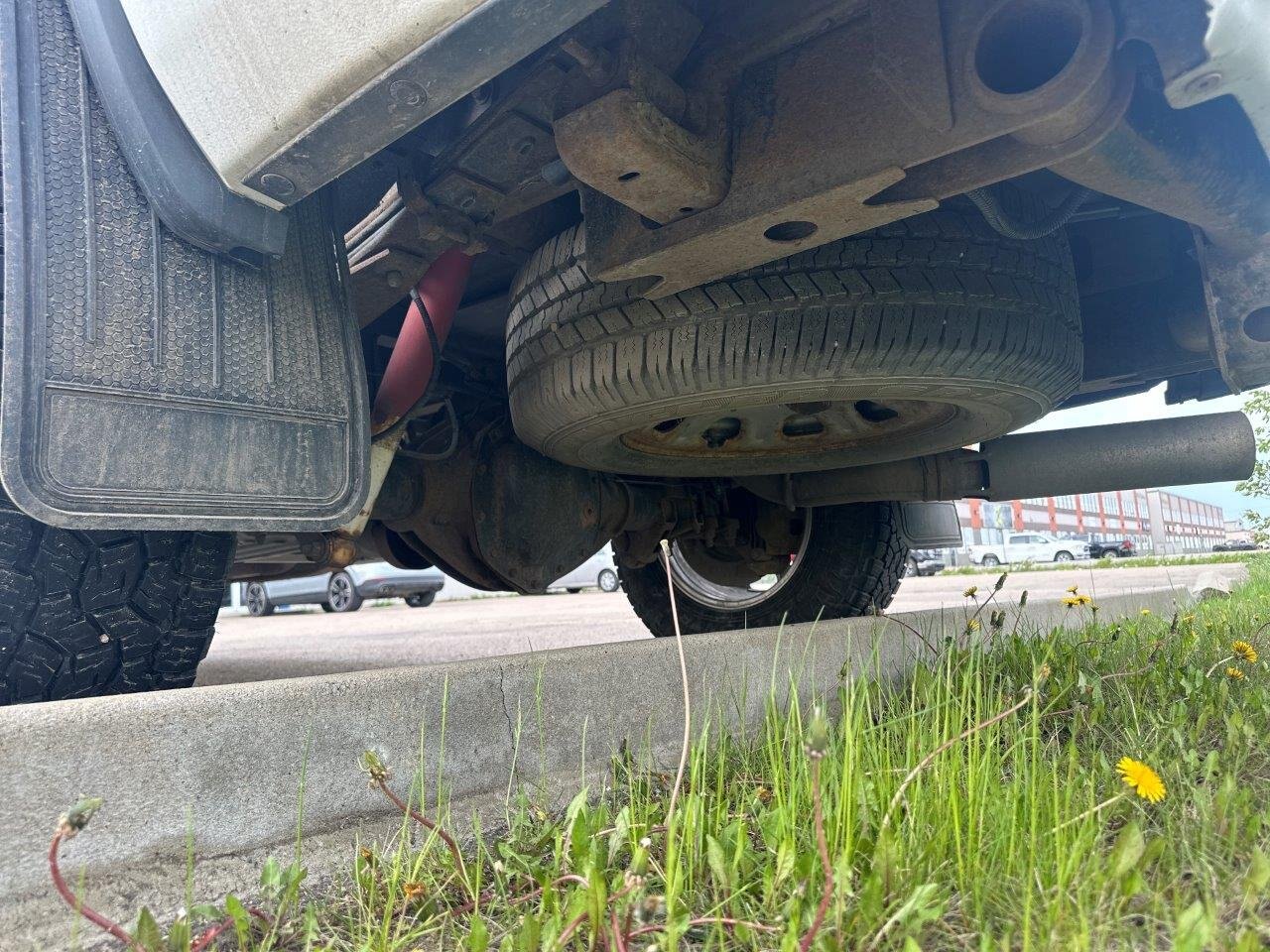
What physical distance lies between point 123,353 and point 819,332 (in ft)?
3.13

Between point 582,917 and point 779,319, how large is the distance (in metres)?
0.89

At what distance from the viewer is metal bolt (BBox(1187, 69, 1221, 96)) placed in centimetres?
76

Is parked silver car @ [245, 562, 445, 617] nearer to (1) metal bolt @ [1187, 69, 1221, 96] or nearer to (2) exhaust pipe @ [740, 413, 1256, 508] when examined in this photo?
(2) exhaust pipe @ [740, 413, 1256, 508]

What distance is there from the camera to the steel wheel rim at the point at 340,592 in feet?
35.3

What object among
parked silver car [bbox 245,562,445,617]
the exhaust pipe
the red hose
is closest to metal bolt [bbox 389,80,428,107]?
the red hose

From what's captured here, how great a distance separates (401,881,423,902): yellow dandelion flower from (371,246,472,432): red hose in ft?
3.04

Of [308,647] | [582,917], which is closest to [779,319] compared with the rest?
[582,917]

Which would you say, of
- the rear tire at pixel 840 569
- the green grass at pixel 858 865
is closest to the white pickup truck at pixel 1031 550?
the rear tire at pixel 840 569

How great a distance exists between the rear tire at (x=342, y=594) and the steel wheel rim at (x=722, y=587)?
8811mm

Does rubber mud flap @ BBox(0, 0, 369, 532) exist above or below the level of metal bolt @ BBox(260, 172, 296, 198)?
below

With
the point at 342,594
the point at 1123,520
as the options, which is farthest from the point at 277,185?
the point at 1123,520

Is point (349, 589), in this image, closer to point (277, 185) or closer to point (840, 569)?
point (840, 569)

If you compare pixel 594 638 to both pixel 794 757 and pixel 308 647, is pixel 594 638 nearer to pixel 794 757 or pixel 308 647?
pixel 308 647

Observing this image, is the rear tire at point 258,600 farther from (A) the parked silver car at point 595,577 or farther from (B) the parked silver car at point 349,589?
(A) the parked silver car at point 595,577
